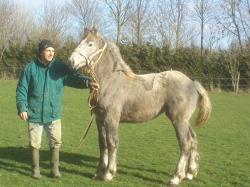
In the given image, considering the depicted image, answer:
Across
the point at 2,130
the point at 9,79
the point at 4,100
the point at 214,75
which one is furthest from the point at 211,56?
the point at 2,130

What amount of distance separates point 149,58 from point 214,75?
4956mm

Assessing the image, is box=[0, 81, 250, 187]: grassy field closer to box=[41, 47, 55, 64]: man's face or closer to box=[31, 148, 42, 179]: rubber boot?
box=[31, 148, 42, 179]: rubber boot

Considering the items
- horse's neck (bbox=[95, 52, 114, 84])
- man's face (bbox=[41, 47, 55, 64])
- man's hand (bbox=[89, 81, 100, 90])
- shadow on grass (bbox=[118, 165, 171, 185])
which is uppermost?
man's face (bbox=[41, 47, 55, 64])

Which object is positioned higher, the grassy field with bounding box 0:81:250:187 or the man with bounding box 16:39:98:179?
the man with bounding box 16:39:98:179

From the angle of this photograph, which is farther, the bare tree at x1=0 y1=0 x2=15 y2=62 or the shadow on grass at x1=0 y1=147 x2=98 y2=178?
the bare tree at x1=0 y1=0 x2=15 y2=62

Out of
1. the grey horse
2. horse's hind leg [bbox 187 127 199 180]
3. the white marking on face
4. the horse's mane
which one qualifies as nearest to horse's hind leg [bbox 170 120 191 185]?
the grey horse

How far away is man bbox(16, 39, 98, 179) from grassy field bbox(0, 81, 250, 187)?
62cm

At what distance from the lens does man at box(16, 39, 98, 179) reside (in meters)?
6.42

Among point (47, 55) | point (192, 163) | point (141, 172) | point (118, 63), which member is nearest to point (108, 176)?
point (141, 172)

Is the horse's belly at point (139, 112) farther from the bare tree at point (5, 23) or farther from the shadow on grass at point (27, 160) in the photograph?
the bare tree at point (5, 23)

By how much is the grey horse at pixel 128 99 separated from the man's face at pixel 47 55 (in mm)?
433

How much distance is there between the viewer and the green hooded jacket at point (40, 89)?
645 cm

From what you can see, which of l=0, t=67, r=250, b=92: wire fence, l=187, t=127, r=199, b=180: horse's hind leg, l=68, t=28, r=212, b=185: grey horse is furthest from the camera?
l=0, t=67, r=250, b=92: wire fence

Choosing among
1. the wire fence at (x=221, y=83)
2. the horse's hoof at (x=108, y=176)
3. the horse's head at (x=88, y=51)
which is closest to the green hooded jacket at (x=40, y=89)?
the horse's head at (x=88, y=51)
